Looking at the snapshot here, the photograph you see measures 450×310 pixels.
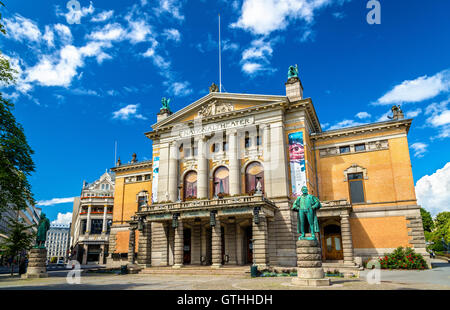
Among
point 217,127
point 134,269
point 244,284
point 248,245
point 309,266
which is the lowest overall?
point 134,269

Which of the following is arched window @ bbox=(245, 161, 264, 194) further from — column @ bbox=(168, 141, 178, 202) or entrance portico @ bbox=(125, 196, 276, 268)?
column @ bbox=(168, 141, 178, 202)

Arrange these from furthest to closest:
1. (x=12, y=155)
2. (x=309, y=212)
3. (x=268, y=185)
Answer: (x=268, y=185)
(x=12, y=155)
(x=309, y=212)

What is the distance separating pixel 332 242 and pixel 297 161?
30.3 feet

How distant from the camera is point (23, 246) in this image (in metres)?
34.4

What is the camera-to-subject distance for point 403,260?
30.0 metres

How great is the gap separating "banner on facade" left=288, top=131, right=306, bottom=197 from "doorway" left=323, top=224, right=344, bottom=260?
5671 millimetres

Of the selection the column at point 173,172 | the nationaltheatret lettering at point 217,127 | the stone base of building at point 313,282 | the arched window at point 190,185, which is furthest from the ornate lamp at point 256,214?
the column at point 173,172

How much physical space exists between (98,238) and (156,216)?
52101 mm

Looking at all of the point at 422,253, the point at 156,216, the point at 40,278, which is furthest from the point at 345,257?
the point at 40,278

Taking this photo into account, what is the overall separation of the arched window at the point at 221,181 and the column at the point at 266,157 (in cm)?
472

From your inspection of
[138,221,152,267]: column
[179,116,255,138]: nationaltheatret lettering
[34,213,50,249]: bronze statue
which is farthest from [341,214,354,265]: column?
[34,213,50,249]: bronze statue

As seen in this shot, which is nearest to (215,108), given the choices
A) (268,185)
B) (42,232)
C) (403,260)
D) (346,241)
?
(268,185)

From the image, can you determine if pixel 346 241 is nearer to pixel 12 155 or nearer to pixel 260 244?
pixel 260 244
